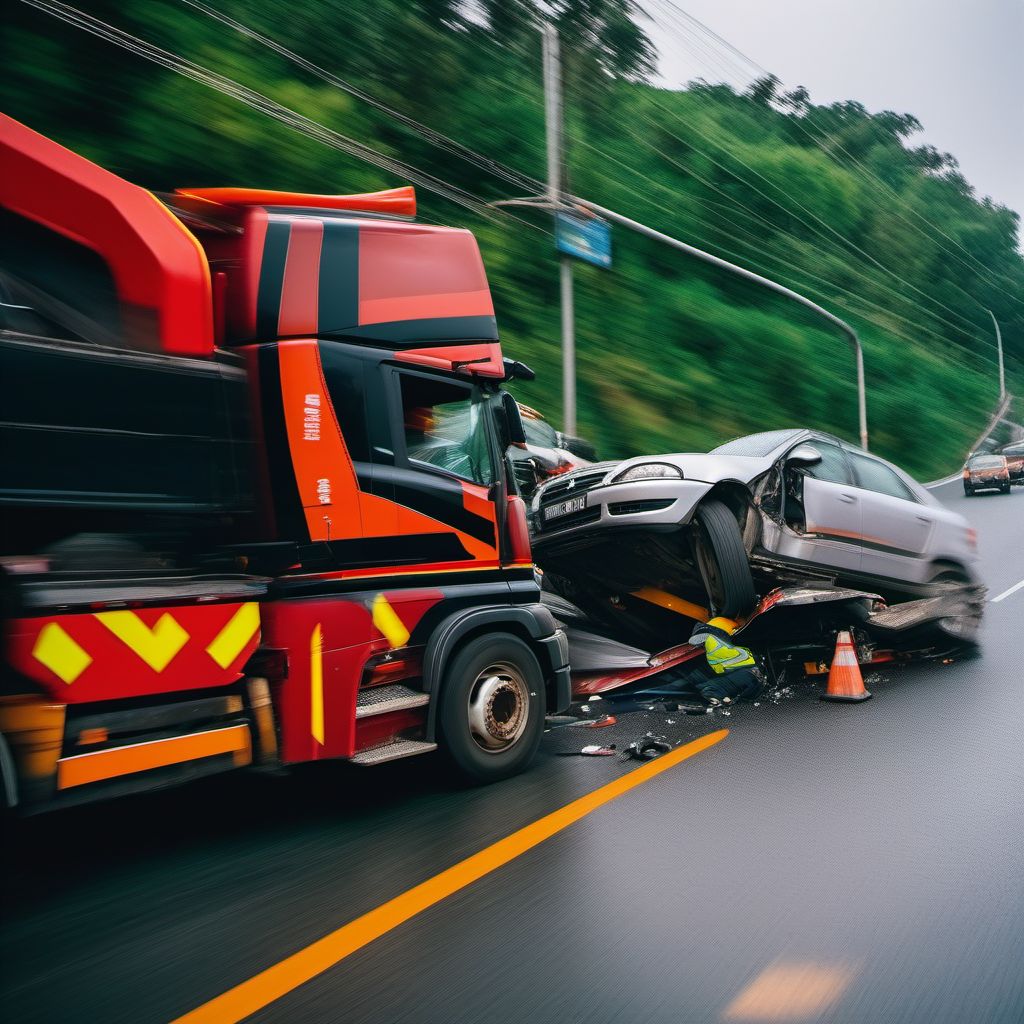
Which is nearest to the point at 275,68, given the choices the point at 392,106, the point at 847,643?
the point at 392,106

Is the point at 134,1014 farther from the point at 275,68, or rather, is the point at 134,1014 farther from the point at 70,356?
the point at 275,68

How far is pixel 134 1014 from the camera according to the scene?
10.7 ft

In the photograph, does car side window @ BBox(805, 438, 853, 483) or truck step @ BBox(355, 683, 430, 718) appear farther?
car side window @ BBox(805, 438, 853, 483)

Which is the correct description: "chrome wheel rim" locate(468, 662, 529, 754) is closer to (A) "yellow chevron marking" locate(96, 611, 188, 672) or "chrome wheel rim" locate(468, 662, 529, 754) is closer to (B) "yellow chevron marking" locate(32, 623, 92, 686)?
(A) "yellow chevron marking" locate(96, 611, 188, 672)

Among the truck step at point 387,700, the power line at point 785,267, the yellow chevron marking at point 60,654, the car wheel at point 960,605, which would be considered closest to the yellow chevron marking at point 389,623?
the truck step at point 387,700

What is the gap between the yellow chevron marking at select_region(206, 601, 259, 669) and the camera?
4.67m

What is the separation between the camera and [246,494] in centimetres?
508

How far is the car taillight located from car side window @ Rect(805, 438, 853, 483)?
3314mm

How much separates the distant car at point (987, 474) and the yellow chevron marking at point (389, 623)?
32.2 metres

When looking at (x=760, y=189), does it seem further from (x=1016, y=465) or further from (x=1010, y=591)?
(x=1010, y=591)

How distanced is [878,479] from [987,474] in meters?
26.9

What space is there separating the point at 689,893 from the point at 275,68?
59.5ft

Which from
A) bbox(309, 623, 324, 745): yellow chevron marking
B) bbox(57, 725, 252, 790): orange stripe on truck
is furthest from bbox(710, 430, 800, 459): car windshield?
bbox(57, 725, 252, 790): orange stripe on truck

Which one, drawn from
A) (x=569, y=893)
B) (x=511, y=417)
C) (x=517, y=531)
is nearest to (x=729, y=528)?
(x=517, y=531)
